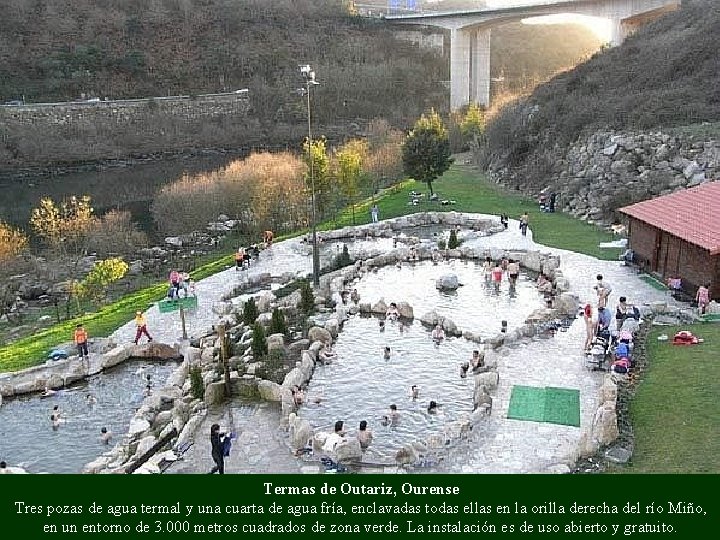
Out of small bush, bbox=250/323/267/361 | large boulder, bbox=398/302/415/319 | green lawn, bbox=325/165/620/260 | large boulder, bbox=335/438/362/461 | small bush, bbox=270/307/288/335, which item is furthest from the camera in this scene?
green lawn, bbox=325/165/620/260

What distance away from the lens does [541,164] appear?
42.3 metres

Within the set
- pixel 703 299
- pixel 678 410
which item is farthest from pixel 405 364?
pixel 703 299

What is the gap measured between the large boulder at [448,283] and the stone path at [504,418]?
403 cm

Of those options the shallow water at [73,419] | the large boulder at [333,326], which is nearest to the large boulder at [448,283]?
the large boulder at [333,326]

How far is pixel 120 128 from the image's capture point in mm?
81562

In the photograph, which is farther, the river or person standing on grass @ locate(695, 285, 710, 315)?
the river

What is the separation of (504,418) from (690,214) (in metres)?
12.6

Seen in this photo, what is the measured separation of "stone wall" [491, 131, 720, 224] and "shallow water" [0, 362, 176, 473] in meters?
23.5

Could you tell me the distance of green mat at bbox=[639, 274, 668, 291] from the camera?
2313cm

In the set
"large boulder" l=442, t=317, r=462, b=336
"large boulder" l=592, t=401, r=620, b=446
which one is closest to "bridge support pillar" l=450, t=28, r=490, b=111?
"large boulder" l=442, t=317, r=462, b=336

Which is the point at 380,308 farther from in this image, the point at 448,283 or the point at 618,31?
the point at 618,31

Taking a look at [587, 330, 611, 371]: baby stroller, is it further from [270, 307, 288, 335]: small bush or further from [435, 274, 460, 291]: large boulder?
[270, 307, 288, 335]: small bush
